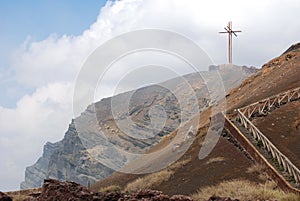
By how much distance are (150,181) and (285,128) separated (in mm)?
7936

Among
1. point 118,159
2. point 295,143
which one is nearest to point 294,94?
point 295,143

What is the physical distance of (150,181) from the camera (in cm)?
Result: 2598

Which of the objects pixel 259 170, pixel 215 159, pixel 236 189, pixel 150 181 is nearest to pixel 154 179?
pixel 150 181

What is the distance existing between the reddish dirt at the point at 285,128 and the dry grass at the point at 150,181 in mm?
5823

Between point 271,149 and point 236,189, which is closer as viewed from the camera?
point 236,189

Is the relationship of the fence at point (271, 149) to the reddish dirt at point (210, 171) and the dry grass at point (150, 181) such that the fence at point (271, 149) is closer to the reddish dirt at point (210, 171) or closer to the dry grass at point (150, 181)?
the reddish dirt at point (210, 171)

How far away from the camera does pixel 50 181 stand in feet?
38.7

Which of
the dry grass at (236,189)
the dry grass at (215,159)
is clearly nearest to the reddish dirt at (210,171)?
the dry grass at (215,159)

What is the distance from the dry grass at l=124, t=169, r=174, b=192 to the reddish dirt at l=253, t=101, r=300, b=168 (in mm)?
5823

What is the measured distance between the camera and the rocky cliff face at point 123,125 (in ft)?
120

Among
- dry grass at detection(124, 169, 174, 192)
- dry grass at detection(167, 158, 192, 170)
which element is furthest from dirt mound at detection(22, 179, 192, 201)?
dry grass at detection(167, 158, 192, 170)

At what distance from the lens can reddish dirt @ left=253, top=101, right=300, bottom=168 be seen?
24.0 meters

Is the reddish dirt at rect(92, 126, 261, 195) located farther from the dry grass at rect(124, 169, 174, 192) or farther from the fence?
the fence

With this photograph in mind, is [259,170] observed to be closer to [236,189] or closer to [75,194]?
[236,189]
